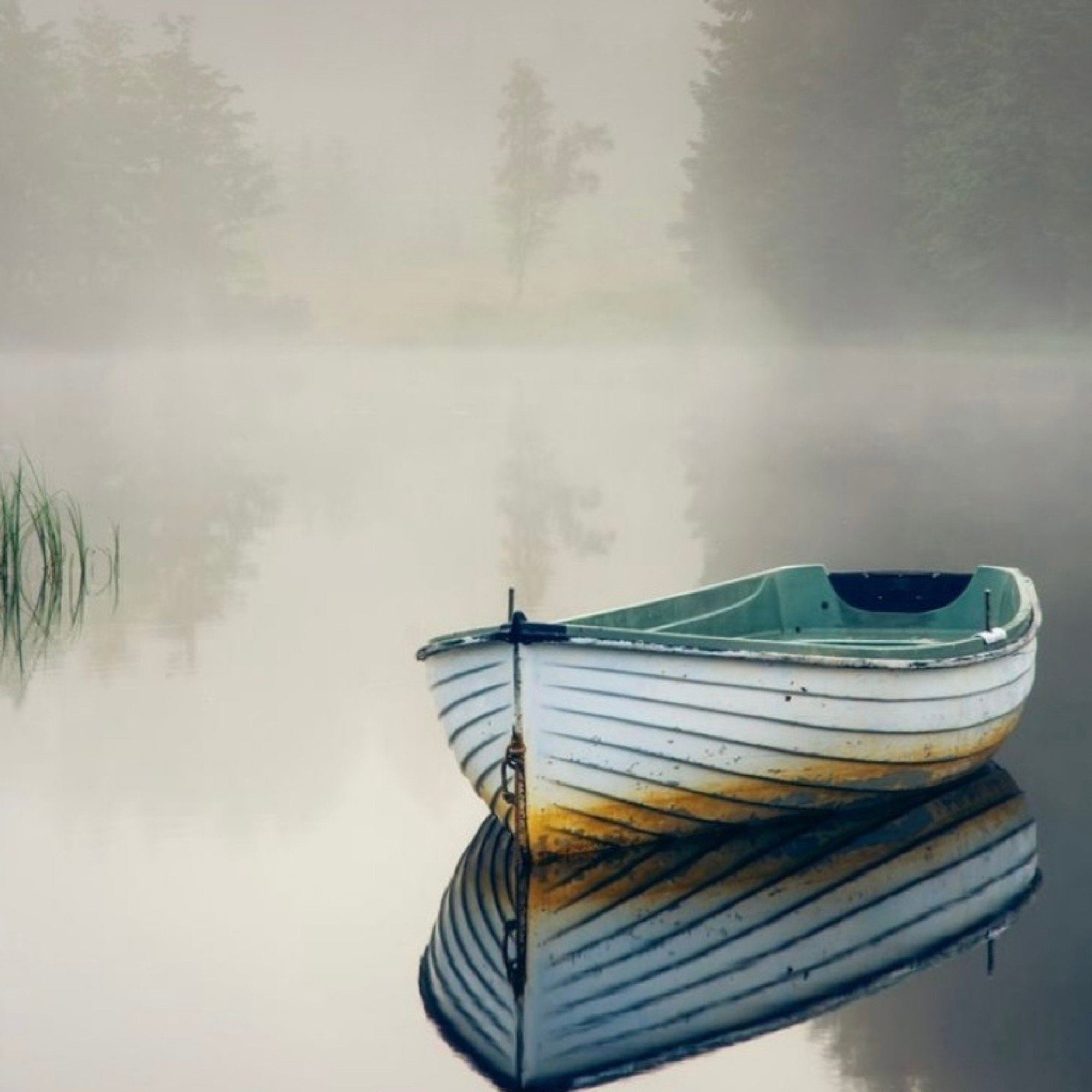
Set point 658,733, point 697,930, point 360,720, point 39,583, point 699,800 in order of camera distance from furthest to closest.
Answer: point 39,583 → point 360,720 → point 699,800 → point 658,733 → point 697,930

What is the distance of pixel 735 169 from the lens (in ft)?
252

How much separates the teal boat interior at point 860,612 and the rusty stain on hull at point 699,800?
58 centimetres

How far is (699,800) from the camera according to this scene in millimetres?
10680

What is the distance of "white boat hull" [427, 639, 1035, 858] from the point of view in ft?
33.5

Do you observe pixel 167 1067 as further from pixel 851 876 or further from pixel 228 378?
pixel 228 378

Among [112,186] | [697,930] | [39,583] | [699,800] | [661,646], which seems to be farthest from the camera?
[112,186]

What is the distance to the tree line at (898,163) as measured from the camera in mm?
56531

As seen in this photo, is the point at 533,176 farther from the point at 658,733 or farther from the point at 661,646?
the point at 661,646

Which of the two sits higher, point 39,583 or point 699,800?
point 39,583

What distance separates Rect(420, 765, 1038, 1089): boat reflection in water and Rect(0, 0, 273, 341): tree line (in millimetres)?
75881

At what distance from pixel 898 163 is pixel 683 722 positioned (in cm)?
6112

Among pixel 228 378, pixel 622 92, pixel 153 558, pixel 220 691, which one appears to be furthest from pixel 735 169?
pixel 622 92

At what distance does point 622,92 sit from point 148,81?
306ft

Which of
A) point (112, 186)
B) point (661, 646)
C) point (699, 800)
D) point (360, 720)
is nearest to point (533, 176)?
point (112, 186)
